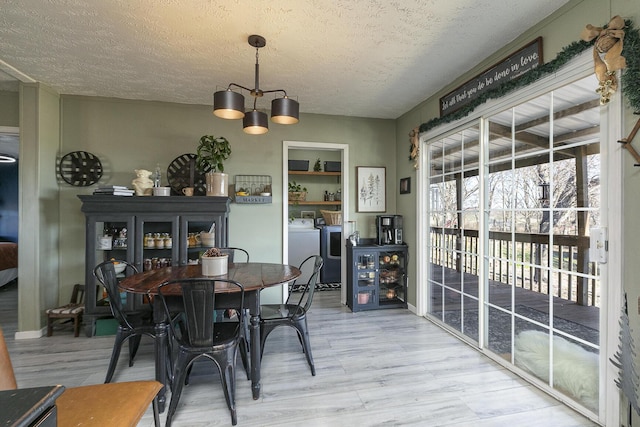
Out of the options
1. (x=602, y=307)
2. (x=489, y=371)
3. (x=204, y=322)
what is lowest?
(x=489, y=371)

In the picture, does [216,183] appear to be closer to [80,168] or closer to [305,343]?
[80,168]

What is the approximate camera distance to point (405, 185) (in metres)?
4.03

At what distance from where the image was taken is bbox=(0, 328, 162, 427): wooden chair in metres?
1.13

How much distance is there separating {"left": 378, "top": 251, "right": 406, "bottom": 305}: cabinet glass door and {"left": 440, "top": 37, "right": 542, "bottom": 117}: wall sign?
1.89m

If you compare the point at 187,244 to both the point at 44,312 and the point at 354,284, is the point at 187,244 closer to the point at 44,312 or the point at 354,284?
the point at 44,312

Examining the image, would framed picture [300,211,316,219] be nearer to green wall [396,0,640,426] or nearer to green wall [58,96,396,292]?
green wall [58,96,396,292]

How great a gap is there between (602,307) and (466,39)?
6.79 feet

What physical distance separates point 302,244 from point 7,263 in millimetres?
4903

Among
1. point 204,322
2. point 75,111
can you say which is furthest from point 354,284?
point 75,111

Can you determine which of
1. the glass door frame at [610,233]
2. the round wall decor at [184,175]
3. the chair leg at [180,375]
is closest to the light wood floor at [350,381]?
the chair leg at [180,375]

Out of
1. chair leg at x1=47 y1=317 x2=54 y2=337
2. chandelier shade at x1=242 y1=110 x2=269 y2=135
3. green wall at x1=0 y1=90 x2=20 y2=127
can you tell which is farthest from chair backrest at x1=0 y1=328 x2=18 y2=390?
green wall at x1=0 y1=90 x2=20 y2=127

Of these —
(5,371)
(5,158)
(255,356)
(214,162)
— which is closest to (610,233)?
(255,356)

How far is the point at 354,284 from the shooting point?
12.8ft

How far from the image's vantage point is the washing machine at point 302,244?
4992 millimetres
